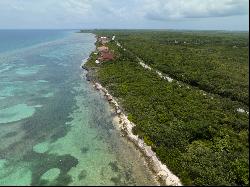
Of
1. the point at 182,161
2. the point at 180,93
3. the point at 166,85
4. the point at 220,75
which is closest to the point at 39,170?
the point at 182,161

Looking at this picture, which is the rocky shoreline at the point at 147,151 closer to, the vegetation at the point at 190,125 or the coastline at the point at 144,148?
the coastline at the point at 144,148

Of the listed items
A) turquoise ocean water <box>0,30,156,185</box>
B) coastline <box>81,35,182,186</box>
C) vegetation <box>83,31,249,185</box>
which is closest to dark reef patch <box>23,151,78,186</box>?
turquoise ocean water <box>0,30,156,185</box>

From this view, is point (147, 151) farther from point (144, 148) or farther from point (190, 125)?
point (190, 125)

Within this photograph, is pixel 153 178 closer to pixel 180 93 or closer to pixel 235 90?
pixel 180 93

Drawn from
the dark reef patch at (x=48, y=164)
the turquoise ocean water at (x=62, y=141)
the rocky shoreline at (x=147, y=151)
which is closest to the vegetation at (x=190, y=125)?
the rocky shoreline at (x=147, y=151)

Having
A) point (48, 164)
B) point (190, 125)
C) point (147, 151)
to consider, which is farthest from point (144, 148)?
point (48, 164)

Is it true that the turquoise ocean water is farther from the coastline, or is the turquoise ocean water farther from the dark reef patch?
the coastline

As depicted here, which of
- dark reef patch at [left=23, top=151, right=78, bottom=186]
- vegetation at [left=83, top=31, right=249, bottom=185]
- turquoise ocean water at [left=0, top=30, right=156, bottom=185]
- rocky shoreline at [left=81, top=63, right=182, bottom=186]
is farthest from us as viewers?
turquoise ocean water at [left=0, top=30, right=156, bottom=185]

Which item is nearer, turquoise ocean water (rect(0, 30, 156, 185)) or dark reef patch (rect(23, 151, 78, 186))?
dark reef patch (rect(23, 151, 78, 186))
